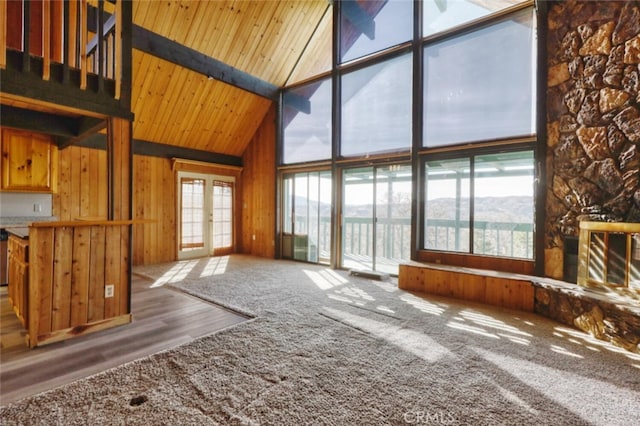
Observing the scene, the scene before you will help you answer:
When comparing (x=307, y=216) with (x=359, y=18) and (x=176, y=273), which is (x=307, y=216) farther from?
(x=359, y=18)

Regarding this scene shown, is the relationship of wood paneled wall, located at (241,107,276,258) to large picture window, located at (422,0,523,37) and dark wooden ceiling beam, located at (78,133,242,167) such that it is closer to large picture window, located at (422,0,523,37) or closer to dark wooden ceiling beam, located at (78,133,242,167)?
dark wooden ceiling beam, located at (78,133,242,167)

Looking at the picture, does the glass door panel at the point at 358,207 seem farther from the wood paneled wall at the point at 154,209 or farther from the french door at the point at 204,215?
the wood paneled wall at the point at 154,209

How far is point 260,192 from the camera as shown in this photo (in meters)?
7.32

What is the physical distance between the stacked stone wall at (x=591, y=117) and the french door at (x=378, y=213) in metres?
2.07

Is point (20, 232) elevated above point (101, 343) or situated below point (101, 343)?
above

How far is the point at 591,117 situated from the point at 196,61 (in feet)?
19.1

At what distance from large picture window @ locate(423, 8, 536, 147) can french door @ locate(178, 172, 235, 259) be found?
196 inches

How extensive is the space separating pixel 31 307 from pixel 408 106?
530 cm

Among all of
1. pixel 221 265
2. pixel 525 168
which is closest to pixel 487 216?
pixel 525 168

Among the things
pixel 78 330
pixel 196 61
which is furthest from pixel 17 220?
pixel 196 61

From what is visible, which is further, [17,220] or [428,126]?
[428,126]

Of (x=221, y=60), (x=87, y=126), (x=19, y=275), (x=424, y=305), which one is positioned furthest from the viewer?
(x=221, y=60)

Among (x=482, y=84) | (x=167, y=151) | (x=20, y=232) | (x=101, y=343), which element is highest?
(x=482, y=84)

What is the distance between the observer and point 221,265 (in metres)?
6.01
